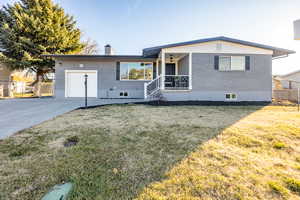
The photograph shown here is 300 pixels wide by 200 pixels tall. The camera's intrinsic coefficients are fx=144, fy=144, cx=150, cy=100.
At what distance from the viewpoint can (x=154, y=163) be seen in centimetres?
210

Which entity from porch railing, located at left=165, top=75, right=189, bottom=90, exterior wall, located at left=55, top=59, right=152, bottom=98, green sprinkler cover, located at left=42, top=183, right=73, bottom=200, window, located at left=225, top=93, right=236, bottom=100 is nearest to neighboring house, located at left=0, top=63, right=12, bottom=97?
exterior wall, located at left=55, top=59, right=152, bottom=98

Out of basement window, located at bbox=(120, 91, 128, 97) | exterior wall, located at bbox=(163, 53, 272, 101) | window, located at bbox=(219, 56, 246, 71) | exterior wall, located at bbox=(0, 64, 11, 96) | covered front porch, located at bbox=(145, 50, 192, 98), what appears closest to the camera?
covered front porch, located at bbox=(145, 50, 192, 98)

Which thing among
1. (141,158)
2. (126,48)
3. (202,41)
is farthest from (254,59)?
(126,48)

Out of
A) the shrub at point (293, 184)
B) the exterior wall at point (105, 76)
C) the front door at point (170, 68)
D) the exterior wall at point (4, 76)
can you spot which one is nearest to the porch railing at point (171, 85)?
the exterior wall at point (105, 76)

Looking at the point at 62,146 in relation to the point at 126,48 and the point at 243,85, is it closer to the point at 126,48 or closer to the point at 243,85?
the point at 243,85

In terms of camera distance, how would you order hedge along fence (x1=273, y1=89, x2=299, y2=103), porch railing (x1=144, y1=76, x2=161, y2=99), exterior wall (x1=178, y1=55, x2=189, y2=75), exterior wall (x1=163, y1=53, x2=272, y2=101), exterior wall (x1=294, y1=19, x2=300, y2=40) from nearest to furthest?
exterior wall (x1=294, y1=19, x2=300, y2=40) < exterior wall (x1=163, y1=53, x2=272, y2=101) < porch railing (x1=144, y1=76, x2=161, y2=99) < exterior wall (x1=178, y1=55, x2=189, y2=75) < hedge along fence (x1=273, y1=89, x2=299, y2=103)

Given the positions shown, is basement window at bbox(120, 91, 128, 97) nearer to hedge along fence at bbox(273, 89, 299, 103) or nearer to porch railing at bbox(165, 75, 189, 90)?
porch railing at bbox(165, 75, 189, 90)

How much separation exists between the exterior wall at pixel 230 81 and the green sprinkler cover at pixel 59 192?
762 cm

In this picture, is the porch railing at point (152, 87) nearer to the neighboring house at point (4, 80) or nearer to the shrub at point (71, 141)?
the shrub at point (71, 141)

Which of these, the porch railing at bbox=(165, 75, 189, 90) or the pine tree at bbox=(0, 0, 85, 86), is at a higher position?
the pine tree at bbox=(0, 0, 85, 86)

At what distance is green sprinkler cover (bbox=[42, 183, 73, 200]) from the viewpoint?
4.68 ft

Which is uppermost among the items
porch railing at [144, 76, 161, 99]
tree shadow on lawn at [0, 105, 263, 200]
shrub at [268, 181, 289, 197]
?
porch railing at [144, 76, 161, 99]

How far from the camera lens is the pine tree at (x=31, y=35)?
12.5 meters

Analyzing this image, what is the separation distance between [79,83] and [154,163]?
994 centimetres
